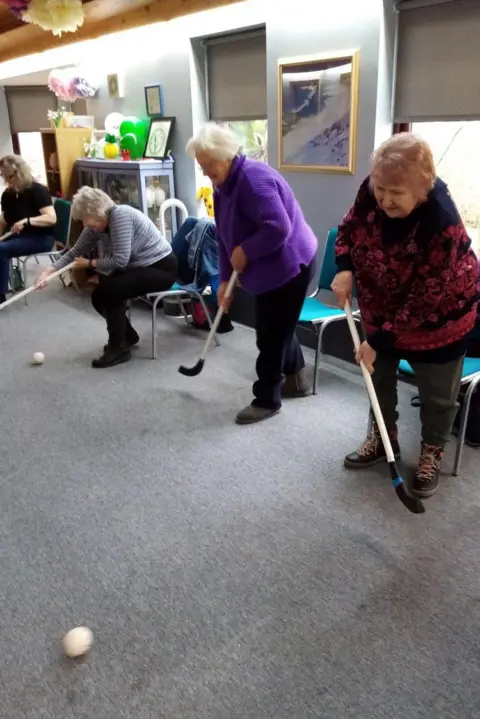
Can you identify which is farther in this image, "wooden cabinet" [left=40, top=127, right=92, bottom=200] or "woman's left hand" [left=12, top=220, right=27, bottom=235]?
"wooden cabinet" [left=40, top=127, right=92, bottom=200]

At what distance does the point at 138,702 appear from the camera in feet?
4.78

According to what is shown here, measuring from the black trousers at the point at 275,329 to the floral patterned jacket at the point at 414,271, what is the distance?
0.46 meters

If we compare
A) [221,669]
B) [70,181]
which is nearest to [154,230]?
[70,181]

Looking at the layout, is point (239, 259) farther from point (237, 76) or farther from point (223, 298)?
Answer: point (237, 76)

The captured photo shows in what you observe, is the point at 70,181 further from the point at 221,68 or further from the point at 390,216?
the point at 390,216

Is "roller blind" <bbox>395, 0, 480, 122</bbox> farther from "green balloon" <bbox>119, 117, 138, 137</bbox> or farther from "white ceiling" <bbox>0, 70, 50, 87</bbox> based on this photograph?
"white ceiling" <bbox>0, 70, 50, 87</bbox>

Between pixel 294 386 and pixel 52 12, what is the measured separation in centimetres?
261

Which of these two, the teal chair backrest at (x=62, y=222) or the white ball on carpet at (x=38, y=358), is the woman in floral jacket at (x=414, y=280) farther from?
the teal chair backrest at (x=62, y=222)

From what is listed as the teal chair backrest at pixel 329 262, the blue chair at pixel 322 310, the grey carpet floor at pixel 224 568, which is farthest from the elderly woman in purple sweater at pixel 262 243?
the teal chair backrest at pixel 329 262

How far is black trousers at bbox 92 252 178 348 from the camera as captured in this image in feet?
11.2

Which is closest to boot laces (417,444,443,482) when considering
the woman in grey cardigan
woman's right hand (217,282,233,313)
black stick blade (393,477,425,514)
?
black stick blade (393,477,425,514)

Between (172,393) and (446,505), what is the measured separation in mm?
1502

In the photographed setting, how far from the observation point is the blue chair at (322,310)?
287 cm

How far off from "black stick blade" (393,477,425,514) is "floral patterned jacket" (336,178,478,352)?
0.46 meters
